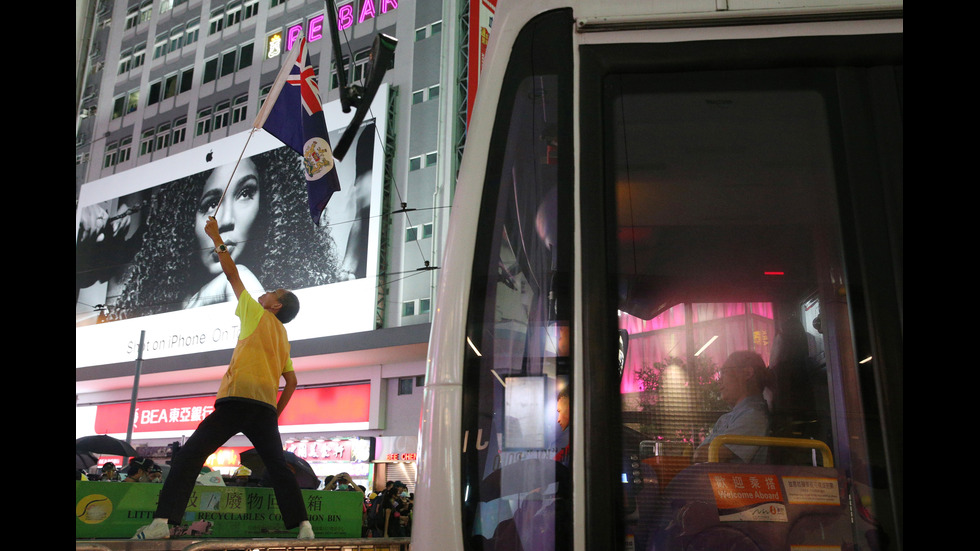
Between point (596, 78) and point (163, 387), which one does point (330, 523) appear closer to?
point (596, 78)

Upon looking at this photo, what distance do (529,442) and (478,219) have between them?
622 mm

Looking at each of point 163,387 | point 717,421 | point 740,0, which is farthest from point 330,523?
point 163,387

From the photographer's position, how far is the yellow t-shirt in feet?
13.3

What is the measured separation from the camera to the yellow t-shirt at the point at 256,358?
4055 mm

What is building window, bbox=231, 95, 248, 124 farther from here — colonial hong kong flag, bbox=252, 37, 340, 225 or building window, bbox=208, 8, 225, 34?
colonial hong kong flag, bbox=252, 37, 340, 225

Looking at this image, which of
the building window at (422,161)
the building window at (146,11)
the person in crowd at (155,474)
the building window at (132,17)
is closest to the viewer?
the person in crowd at (155,474)

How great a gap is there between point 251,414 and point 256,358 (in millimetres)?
330

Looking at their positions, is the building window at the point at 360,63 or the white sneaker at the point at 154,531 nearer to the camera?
the white sneaker at the point at 154,531

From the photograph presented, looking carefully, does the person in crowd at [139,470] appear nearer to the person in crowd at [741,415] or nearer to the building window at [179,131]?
the person in crowd at [741,415]

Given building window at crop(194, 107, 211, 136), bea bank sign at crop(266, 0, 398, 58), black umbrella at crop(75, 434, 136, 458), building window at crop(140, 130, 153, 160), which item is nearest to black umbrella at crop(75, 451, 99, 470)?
black umbrella at crop(75, 434, 136, 458)

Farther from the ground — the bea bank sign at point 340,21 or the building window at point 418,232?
the bea bank sign at point 340,21

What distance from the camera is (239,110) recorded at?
932 inches

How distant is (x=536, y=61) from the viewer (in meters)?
2.12

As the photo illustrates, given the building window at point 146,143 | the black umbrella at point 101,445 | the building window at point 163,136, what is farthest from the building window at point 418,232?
the building window at point 146,143
